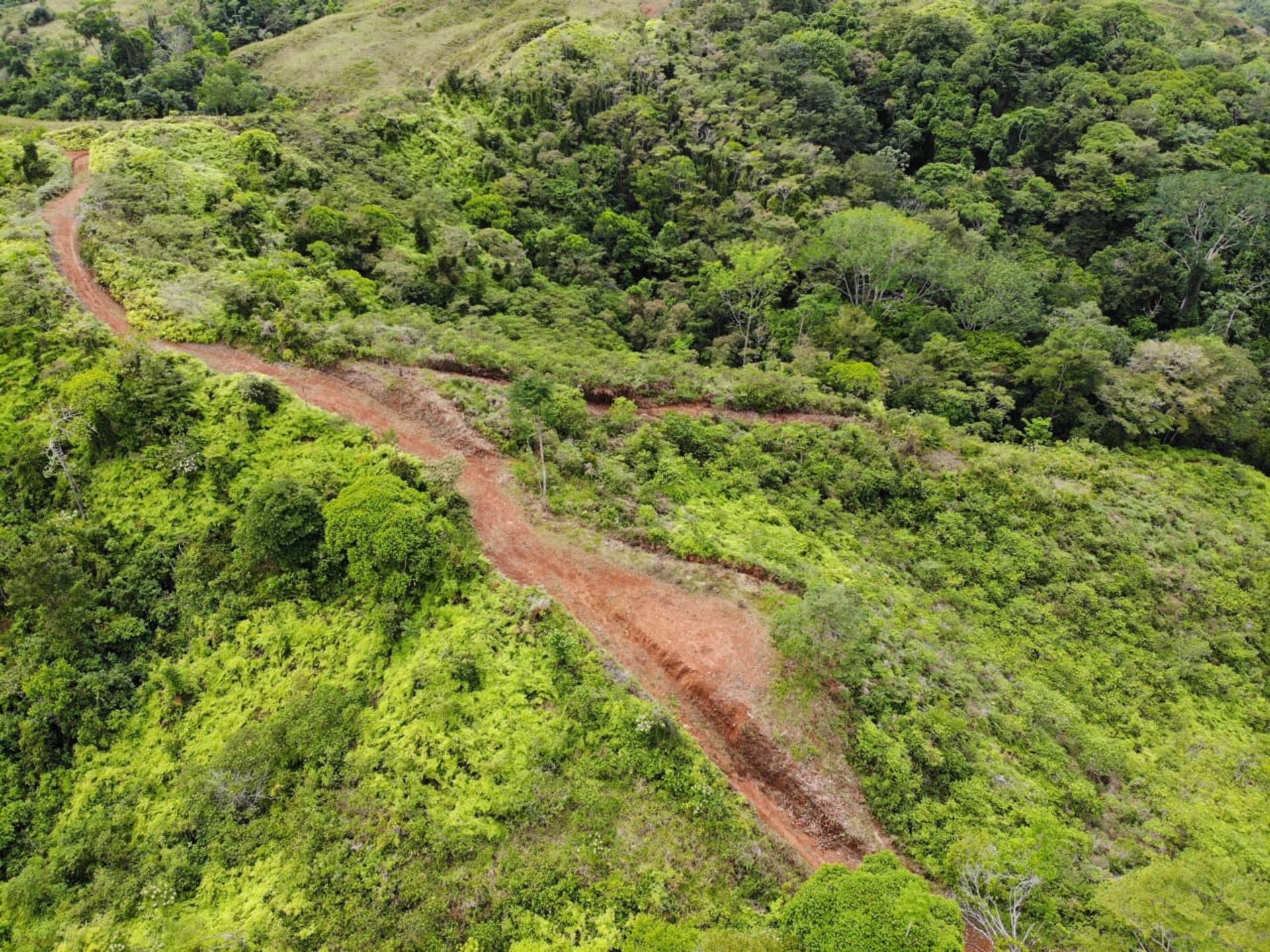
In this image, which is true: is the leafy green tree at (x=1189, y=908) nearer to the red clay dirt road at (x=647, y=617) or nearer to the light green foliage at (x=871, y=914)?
the light green foliage at (x=871, y=914)

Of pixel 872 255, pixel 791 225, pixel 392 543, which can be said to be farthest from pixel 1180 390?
pixel 392 543

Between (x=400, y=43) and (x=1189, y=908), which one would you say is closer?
(x=1189, y=908)

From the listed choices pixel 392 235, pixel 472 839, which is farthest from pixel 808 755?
pixel 392 235

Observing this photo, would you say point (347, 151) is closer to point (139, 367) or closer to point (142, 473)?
point (139, 367)

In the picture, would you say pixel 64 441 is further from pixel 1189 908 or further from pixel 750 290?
pixel 750 290

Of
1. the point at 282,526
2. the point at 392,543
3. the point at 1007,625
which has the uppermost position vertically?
the point at 282,526
